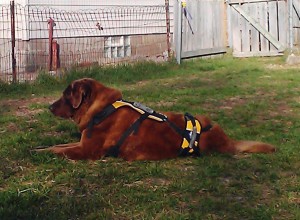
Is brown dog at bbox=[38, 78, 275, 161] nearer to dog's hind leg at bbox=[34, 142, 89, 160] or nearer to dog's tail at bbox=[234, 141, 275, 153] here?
dog's hind leg at bbox=[34, 142, 89, 160]

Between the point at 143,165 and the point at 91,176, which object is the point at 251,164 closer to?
the point at 143,165

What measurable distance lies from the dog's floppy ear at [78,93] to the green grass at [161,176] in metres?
0.55

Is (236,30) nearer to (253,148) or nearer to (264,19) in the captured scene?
(264,19)

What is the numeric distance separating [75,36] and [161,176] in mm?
8978

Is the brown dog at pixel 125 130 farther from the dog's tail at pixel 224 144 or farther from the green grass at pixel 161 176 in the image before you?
the green grass at pixel 161 176

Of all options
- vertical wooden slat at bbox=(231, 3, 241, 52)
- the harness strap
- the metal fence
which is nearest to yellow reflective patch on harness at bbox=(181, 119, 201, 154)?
the harness strap

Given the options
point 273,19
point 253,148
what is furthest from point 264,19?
point 253,148

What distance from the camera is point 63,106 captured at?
498 centimetres

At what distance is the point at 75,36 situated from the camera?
42.1 ft

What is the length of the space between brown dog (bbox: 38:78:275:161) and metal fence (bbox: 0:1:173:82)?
4.86m

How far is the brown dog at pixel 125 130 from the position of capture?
464 centimetres

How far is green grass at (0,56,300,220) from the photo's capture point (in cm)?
365

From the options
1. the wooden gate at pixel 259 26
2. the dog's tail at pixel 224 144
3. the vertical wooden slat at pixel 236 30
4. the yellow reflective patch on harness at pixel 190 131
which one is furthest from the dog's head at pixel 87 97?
the vertical wooden slat at pixel 236 30

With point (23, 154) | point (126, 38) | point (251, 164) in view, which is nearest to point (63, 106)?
point (23, 154)
